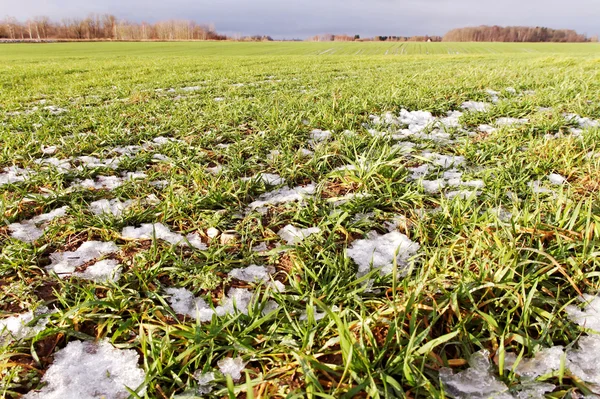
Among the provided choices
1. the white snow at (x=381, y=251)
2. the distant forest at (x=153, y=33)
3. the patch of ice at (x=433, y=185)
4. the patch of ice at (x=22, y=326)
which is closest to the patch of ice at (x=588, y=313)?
the white snow at (x=381, y=251)

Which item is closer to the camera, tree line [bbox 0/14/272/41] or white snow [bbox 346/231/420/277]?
white snow [bbox 346/231/420/277]

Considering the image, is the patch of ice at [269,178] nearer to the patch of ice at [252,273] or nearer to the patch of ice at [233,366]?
the patch of ice at [252,273]

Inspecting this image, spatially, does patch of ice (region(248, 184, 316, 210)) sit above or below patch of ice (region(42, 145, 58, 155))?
below

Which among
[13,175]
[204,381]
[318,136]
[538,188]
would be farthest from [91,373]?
[318,136]

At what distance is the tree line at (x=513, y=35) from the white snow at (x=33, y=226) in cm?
13708

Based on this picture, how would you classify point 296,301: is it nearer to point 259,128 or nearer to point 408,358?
point 408,358

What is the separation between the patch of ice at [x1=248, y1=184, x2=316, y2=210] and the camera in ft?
8.87

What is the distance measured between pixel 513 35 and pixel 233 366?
14227 centimetres

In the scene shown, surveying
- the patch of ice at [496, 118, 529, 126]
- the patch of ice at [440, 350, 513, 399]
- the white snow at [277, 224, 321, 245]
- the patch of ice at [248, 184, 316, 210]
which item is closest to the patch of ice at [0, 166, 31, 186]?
the patch of ice at [248, 184, 316, 210]

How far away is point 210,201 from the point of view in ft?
8.62

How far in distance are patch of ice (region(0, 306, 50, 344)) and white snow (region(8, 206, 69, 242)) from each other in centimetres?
79

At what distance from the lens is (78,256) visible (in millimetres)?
2082

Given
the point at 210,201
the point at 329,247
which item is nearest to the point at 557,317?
the point at 329,247

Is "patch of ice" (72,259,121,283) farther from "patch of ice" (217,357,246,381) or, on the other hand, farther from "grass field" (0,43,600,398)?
"patch of ice" (217,357,246,381)
